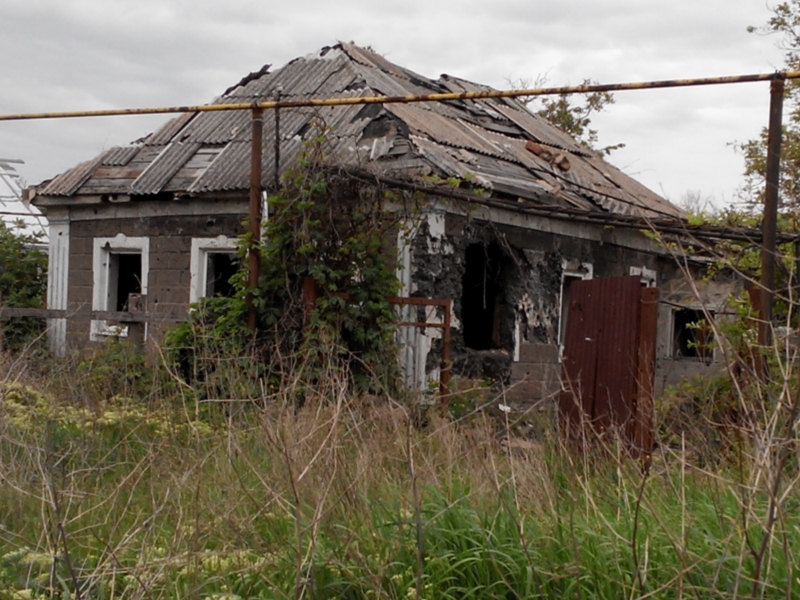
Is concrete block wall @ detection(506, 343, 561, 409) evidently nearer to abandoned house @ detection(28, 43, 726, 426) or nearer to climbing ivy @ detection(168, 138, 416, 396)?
abandoned house @ detection(28, 43, 726, 426)

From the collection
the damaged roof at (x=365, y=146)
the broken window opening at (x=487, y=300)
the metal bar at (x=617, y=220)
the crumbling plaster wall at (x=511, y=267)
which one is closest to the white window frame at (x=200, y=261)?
the damaged roof at (x=365, y=146)

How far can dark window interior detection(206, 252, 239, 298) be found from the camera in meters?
12.1

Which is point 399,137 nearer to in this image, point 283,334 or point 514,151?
point 514,151

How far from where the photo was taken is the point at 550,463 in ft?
15.5

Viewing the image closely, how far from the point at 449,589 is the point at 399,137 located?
784 centimetres

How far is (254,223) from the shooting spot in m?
8.38

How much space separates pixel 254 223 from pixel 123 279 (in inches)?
242

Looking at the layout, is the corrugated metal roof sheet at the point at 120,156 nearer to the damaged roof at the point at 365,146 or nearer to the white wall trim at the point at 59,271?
the damaged roof at the point at 365,146

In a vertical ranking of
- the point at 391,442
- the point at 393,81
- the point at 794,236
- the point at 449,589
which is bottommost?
the point at 449,589

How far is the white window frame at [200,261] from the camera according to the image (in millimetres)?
11867

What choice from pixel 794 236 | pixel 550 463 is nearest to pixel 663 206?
pixel 794 236

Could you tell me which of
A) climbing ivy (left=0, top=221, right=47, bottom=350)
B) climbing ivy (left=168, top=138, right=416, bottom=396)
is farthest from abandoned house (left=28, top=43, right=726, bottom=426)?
climbing ivy (left=0, top=221, right=47, bottom=350)

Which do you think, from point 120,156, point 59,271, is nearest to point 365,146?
point 120,156

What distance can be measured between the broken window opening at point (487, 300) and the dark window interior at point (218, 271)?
3122mm
